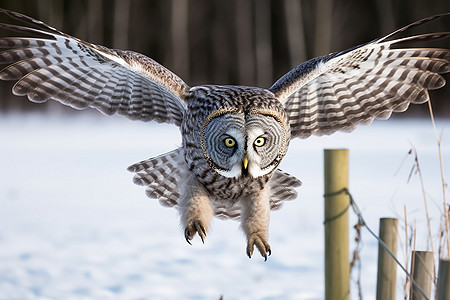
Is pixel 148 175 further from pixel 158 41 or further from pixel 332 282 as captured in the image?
pixel 158 41

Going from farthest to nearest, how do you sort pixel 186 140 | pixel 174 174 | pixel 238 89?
pixel 174 174, pixel 186 140, pixel 238 89

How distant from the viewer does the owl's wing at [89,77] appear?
2.93m

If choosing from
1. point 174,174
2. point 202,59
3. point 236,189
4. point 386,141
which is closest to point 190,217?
point 236,189

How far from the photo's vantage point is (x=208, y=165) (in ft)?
9.57

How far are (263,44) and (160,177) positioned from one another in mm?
8356

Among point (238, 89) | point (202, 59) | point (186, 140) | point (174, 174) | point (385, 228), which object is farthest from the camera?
point (202, 59)

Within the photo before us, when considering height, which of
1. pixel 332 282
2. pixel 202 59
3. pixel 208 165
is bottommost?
pixel 332 282

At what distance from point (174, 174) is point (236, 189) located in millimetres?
679

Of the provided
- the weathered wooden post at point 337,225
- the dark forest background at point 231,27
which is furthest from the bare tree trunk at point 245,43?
the weathered wooden post at point 337,225

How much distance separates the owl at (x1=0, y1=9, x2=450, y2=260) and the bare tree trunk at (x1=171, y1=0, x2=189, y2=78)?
7.98 m

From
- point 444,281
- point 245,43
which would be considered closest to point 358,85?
point 444,281

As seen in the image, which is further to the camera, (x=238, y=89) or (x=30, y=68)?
(x=30, y=68)

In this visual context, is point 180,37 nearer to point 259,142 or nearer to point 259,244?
point 259,244

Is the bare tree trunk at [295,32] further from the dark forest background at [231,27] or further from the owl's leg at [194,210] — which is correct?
the owl's leg at [194,210]
